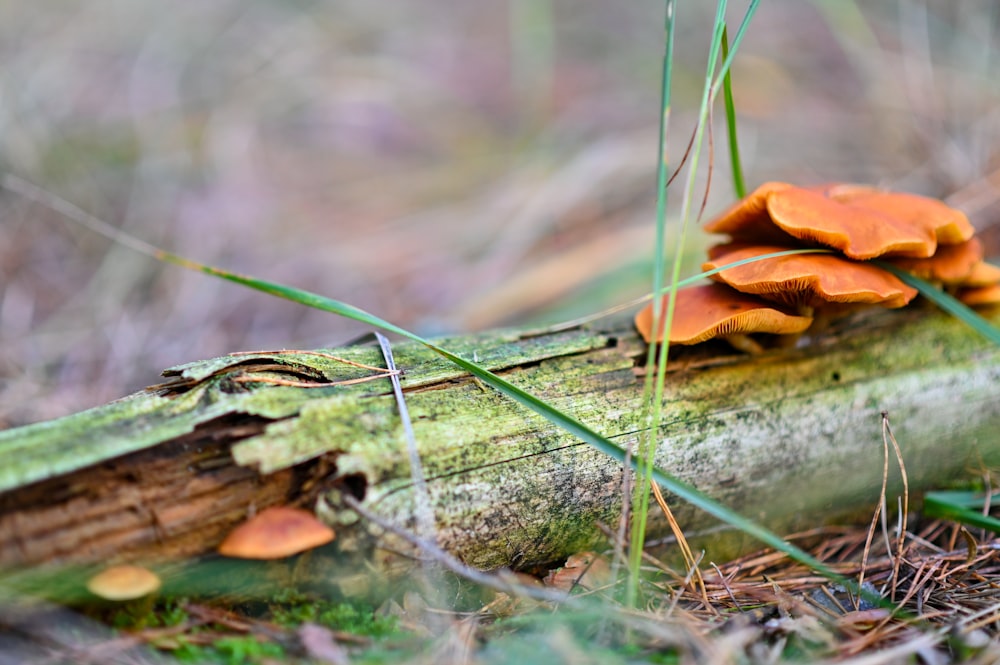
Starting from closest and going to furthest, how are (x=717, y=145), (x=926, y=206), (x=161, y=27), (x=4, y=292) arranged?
(x=926, y=206), (x=4, y=292), (x=717, y=145), (x=161, y=27)

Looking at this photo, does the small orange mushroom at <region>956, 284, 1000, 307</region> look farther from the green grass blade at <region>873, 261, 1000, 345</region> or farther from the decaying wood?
the green grass blade at <region>873, 261, 1000, 345</region>

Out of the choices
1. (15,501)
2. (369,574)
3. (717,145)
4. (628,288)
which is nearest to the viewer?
(15,501)

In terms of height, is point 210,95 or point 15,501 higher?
point 210,95

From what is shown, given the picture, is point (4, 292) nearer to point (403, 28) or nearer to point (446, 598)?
point (446, 598)

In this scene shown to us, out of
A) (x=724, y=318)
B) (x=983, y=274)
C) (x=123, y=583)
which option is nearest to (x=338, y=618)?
(x=123, y=583)

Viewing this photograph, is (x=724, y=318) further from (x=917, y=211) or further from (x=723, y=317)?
(x=917, y=211)

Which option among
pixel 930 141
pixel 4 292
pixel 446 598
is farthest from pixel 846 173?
pixel 4 292
